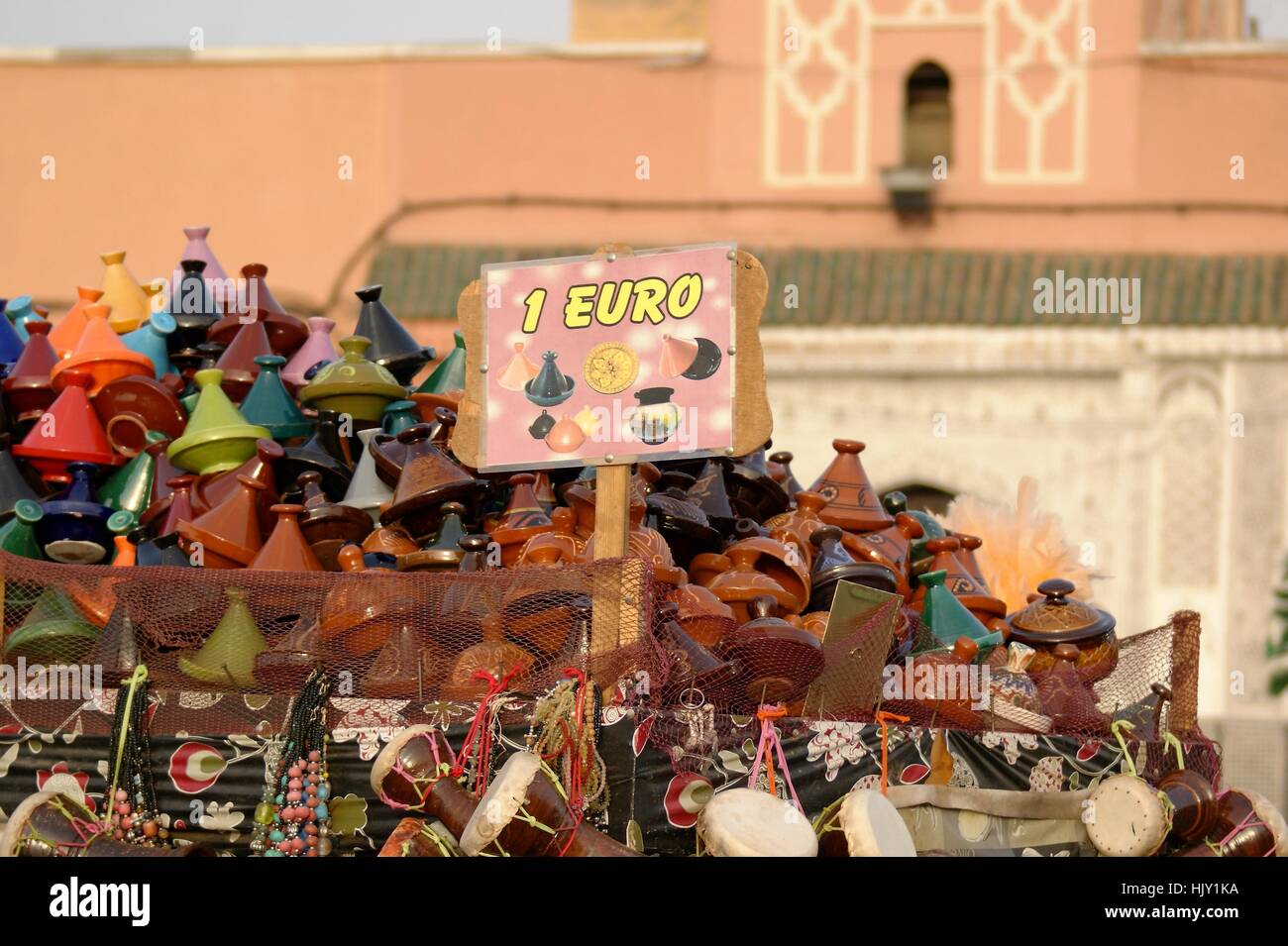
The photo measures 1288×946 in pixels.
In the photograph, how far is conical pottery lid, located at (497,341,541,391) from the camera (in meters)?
4.39

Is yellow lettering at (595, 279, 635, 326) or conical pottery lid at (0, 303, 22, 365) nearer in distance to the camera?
yellow lettering at (595, 279, 635, 326)

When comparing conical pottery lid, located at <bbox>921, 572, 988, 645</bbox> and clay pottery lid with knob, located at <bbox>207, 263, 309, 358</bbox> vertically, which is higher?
clay pottery lid with knob, located at <bbox>207, 263, 309, 358</bbox>

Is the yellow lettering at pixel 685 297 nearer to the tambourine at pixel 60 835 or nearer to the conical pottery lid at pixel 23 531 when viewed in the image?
the tambourine at pixel 60 835

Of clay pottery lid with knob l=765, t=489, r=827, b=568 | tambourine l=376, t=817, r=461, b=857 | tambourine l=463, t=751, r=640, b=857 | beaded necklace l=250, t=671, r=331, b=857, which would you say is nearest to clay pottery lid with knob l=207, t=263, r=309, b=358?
clay pottery lid with knob l=765, t=489, r=827, b=568

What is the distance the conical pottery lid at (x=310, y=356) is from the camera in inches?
236

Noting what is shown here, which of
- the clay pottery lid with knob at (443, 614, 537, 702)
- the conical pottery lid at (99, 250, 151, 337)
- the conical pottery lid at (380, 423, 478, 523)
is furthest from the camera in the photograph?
the conical pottery lid at (99, 250, 151, 337)

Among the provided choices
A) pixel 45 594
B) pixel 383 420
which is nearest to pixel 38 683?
pixel 45 594

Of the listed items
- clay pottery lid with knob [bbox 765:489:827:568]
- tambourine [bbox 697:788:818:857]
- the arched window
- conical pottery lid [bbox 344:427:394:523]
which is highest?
the arched window

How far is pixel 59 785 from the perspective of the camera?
419 centimetres

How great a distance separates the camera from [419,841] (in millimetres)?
3914

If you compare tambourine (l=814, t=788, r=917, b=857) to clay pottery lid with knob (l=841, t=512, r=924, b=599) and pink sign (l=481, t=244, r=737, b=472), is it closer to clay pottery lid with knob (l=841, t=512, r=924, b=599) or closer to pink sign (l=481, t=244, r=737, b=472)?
pink sign (l=481, t=244, r=737, b=472)

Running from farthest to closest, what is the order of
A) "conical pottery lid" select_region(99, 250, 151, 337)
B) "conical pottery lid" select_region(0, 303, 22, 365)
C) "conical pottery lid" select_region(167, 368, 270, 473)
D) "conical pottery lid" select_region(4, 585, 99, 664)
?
"conical pottery lid" select_region(99, 250, 151, 337), "conical pottery lid" select_region(0, 303, 22, 365), "conical pottery lid" select_region(167, 368, 270, 473), "conical pottery lid" select_region(4, 585, 99, 664)

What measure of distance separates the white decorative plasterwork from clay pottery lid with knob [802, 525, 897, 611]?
1290 centimetres
